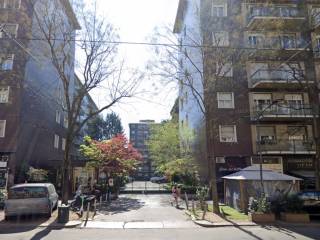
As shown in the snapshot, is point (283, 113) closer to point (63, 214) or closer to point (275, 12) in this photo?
point (275, 12)

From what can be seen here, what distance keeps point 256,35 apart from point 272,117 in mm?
8029

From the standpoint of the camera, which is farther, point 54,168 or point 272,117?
point 54,168

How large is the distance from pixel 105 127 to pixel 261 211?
56116 mm

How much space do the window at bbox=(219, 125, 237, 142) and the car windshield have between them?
17.5 meters

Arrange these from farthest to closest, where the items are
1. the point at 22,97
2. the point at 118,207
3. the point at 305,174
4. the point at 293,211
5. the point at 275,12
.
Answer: the point at 275,12 < the point at 305,174 < the point at 22,97 < the point at 118,207 < the point at 293,211

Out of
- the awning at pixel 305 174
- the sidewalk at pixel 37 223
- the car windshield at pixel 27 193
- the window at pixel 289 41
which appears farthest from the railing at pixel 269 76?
the car windshield at pixel 27 193

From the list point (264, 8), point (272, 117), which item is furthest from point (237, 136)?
point (264, 8)

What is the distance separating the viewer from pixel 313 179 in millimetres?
27016

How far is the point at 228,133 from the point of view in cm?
2903

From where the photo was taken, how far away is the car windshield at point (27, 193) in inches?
579

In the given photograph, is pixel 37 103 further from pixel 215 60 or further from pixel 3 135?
pixel 215 60

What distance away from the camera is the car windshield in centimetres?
1472

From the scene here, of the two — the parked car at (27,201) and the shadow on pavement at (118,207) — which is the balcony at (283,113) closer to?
the shadow on pavement at (118,207)

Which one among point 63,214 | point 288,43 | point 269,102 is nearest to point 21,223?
point 63,214
